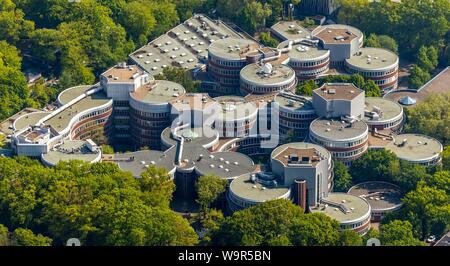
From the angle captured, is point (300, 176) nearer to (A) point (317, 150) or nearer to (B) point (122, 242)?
(A) point (317, 150)

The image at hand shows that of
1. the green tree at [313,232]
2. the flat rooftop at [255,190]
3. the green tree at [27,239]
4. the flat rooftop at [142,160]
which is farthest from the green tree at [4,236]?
the green tree at [313,232]

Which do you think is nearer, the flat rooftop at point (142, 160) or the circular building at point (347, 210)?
the circular building at point (347, 210)

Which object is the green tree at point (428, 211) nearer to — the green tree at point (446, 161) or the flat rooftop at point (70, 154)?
the green tree at point (446, 161)

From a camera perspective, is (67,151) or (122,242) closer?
(122,242)

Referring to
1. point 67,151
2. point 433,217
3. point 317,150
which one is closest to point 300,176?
point 317,150

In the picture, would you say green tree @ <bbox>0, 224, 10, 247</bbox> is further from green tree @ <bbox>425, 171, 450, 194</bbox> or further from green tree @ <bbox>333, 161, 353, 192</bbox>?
green tree @ <bbox>425, 171, 450, 194</bbox>
